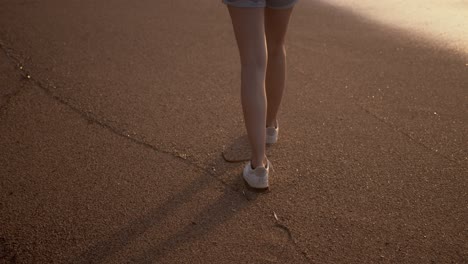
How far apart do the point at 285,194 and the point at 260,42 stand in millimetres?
814

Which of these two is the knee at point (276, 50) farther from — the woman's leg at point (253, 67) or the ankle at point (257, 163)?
the ankle at point (257, 163)

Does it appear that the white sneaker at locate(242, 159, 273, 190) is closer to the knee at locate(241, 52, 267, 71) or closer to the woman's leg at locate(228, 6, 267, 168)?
the woman's leg at locate(228, 6, 267, 168)

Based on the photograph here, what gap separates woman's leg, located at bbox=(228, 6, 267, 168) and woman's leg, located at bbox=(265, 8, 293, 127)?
0.27 metres

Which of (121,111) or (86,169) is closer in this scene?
(86,169)

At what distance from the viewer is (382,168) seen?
2.37 m

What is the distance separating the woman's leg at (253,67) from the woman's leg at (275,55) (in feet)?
0.87

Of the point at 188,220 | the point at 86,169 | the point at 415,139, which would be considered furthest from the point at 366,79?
the point at 86,169

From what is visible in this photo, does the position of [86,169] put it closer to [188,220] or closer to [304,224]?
[188,220]

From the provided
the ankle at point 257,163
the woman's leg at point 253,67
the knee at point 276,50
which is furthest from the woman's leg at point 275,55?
the ankle at point 257,163

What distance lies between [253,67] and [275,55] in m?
0.38

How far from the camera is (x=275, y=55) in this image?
7.32ft

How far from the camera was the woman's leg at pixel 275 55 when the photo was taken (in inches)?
80.5

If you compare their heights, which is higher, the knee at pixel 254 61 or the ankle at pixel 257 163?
the knee at pixel 254 61

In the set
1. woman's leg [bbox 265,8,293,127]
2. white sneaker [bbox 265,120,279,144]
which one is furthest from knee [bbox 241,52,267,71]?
white sneaker [bbox 265,120,279,144]
